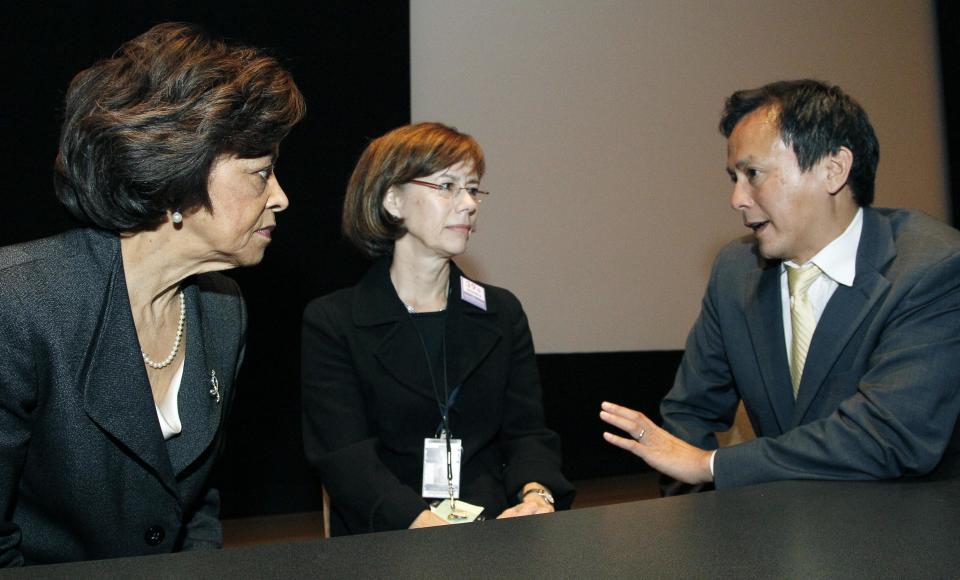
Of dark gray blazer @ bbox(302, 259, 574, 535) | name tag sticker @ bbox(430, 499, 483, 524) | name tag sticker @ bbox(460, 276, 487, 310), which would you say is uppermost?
name tag sticker @ bbox(460, 276, 487, 310)

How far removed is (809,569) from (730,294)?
148cm

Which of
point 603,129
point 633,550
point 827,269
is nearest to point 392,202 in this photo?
point 827,269

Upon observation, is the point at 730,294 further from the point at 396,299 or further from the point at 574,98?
the point at 574,98

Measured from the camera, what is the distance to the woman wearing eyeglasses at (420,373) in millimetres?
2338

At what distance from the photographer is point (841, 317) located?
1920 mm

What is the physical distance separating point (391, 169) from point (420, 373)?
687mm

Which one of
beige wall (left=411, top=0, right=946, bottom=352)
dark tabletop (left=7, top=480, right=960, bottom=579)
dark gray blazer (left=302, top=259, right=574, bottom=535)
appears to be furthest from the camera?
beige wall (left=411, top=0, right=946, bottom=352)

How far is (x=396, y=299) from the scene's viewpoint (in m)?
2.60

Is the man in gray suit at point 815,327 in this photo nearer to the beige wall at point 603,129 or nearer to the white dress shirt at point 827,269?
the white dress shirt at point 827,269

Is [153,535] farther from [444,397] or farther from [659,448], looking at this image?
[659,448]

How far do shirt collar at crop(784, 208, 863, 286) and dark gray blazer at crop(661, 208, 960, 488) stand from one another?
0.03 m

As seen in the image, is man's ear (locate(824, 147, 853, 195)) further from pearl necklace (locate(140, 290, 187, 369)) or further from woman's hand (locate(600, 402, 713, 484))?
pearl necklace (locate(140, 290, 187, 369))

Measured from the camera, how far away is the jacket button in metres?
1.66

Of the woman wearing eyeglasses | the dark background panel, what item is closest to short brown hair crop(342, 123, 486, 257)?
the woman wearing eyeglasses
